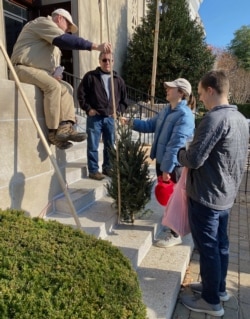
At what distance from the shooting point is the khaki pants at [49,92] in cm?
287

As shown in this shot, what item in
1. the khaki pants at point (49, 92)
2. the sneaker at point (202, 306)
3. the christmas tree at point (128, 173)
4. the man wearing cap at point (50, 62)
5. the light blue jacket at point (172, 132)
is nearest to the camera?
the sneaker at point (202, 306)

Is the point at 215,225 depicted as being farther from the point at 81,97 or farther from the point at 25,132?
the point at 81,97

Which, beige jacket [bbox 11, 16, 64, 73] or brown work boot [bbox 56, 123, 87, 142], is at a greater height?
beige jacket [bbox 11, 16, 64, 73]

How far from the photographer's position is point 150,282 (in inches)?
104

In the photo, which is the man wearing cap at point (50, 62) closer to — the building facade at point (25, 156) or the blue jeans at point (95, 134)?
the building facade at point (25, 156)

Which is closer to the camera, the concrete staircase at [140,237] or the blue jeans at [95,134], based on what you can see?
the concrete staircase at [140,237]

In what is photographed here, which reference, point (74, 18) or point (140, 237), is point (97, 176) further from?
point (74, 18)

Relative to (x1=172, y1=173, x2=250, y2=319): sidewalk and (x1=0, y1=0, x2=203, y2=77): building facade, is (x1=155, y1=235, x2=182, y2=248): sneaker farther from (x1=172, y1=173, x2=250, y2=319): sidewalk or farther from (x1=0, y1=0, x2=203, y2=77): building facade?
(x1=0, y1=0, x2=203, y2=77): building facade

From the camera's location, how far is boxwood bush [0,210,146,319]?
49.4 inches

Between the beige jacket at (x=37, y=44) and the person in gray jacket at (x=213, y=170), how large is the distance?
152 centimetres

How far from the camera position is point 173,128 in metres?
3.04

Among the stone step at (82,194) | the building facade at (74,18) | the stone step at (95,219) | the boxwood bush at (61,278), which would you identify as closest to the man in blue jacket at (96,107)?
the stone step at (82,194)

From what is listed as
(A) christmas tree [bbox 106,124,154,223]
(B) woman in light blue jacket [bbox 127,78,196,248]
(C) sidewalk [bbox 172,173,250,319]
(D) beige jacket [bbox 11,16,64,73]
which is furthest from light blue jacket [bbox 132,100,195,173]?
(D) beige jacket [bbox 11,16,64,73]

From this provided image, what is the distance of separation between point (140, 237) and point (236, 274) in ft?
3.50
